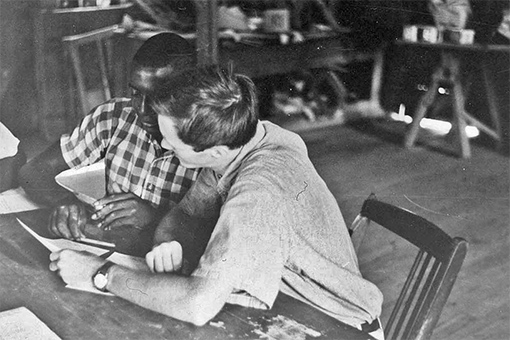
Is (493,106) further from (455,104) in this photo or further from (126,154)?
(126,154)

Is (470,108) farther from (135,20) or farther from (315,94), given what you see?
(135,20)

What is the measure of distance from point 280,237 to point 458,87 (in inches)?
27.1

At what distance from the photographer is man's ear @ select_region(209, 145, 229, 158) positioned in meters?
1.10

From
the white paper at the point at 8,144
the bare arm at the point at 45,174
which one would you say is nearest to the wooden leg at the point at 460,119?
the bare arm at the point at 45,174

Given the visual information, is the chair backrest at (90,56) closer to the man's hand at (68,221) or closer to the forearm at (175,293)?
the man's hand at (68,221)

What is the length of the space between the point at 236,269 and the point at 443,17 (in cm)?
80

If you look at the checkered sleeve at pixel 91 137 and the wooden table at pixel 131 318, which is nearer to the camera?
the wooden table at pixel 131 318

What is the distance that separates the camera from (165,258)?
112cm

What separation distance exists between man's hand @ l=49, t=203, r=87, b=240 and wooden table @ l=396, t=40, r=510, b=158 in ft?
2.66

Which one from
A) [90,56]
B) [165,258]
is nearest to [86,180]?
[90,56]

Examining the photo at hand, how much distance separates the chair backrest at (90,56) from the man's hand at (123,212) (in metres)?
0.26

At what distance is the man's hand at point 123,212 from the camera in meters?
1.38

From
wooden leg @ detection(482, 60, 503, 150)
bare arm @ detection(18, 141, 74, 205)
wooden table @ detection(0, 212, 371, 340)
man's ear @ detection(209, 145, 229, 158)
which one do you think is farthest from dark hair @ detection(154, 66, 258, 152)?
wooden leg @ detection(482, 60, 503, 150)

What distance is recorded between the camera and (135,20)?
54.7 inches
